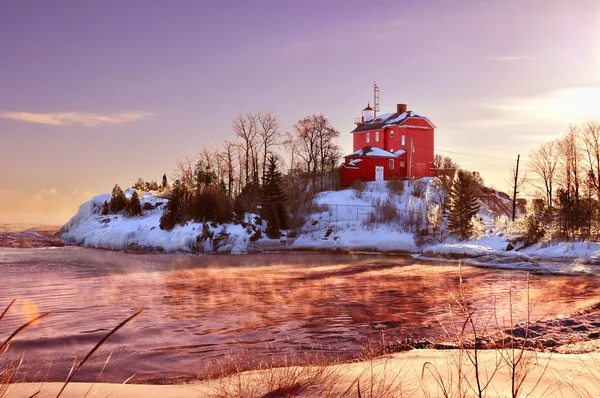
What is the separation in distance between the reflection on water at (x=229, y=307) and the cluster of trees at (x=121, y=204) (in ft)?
62.6

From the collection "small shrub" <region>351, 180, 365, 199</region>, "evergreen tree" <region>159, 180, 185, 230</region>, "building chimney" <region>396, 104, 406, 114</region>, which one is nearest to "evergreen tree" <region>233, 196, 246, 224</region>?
"evergreen tree" <region>159, 180, 185, 230</region>

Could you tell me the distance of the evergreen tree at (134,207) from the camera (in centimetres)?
4603

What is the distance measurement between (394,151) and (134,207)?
103 feet

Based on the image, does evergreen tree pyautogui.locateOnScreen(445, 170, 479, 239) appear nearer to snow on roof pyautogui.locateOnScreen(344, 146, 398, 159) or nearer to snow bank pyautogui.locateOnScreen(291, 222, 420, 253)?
snow bank pyautogui.locateOnScreen(291, 222, 420, 253)

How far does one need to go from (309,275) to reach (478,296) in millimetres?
8634

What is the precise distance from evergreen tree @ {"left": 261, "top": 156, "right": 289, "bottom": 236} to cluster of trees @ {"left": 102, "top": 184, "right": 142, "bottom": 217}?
11.1 meters

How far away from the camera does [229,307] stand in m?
14.3

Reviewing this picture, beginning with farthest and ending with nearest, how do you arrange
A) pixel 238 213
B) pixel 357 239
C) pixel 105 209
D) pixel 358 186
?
1. pixel 358 186
2. pixel 105 209
3. pixel 238 213
4. pixel 357 239

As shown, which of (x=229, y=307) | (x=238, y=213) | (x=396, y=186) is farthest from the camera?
(x=396, y=186)

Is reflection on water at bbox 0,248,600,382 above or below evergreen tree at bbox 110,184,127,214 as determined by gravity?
below

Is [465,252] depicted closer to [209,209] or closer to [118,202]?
[209,209]

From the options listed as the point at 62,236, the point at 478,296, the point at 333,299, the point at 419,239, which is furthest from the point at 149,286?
the point at 62,236

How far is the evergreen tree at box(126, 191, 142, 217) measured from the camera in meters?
46.0

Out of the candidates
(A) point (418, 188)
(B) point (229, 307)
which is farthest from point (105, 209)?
(B) point (229, 307)
